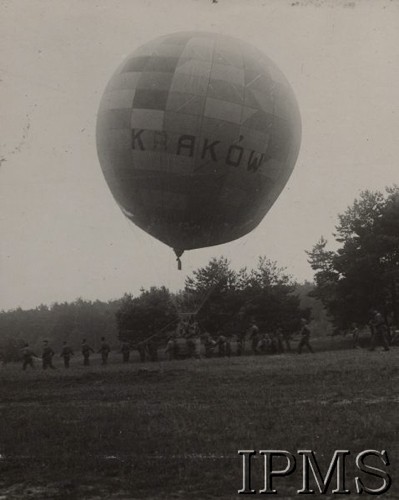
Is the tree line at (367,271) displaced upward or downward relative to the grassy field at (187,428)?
upward

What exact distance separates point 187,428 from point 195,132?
9.55 m

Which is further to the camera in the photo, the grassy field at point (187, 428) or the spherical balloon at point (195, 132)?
the spherical balloon at point (195, 132)

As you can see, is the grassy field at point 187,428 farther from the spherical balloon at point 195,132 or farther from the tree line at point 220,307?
the tree line at point 220,307

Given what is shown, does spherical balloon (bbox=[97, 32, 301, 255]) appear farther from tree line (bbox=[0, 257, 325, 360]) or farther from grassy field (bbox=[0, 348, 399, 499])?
tree line (bbox=[0, 257, 325, 360])

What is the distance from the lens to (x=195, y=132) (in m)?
17.8

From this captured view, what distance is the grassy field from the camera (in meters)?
7.84

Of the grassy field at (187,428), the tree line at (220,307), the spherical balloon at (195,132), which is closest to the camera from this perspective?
the grassy field at (187,428)

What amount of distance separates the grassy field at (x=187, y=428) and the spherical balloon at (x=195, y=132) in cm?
534

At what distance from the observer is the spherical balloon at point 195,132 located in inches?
701

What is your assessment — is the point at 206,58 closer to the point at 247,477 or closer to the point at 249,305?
the point at 247,477

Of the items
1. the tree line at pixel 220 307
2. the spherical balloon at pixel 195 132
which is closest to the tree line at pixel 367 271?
the tree line at pixel 220 307

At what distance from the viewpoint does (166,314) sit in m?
59.4

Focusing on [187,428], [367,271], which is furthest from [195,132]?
[367,271]

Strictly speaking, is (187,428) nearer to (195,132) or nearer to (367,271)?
(195,132)
